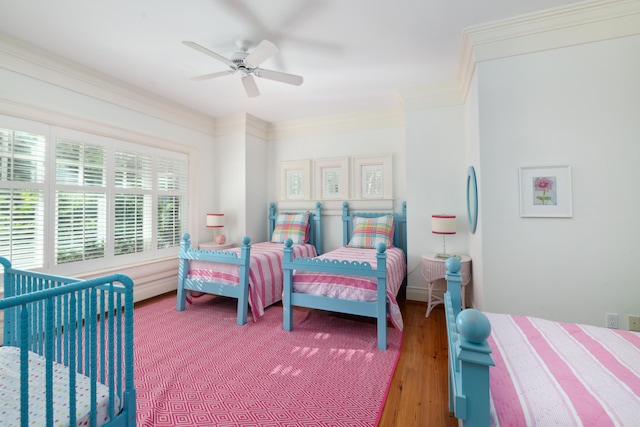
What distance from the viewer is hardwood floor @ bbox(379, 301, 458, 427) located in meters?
1.67

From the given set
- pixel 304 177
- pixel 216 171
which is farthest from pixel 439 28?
pixel 216 171

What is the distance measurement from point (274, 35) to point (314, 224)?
2828mm

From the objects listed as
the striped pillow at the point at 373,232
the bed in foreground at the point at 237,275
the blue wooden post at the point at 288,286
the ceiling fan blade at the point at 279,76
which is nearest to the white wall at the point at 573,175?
the striped pillow at the point at 373,232

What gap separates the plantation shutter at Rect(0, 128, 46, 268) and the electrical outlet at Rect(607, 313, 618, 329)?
505 cm

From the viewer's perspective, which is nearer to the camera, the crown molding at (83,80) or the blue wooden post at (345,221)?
the crown molding at (83,80)

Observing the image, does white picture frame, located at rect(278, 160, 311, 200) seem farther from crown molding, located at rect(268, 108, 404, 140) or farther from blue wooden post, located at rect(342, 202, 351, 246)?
blue wooden post, located at rect(342, 202, 351, 246)

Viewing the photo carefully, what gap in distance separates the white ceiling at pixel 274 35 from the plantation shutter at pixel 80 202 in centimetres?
99

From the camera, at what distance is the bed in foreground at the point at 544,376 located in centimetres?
82

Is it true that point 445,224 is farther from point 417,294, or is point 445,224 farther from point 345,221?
point 345,221

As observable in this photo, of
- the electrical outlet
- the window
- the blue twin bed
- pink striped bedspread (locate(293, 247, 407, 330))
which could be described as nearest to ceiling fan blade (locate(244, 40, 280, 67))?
the blue twin bed

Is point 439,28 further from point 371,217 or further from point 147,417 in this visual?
point 147,417

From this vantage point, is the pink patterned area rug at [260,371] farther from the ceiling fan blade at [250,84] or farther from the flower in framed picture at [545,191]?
the ceiling fan blade at [250,84]

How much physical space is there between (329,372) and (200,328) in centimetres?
151

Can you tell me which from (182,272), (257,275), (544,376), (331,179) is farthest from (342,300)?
(331,179)
